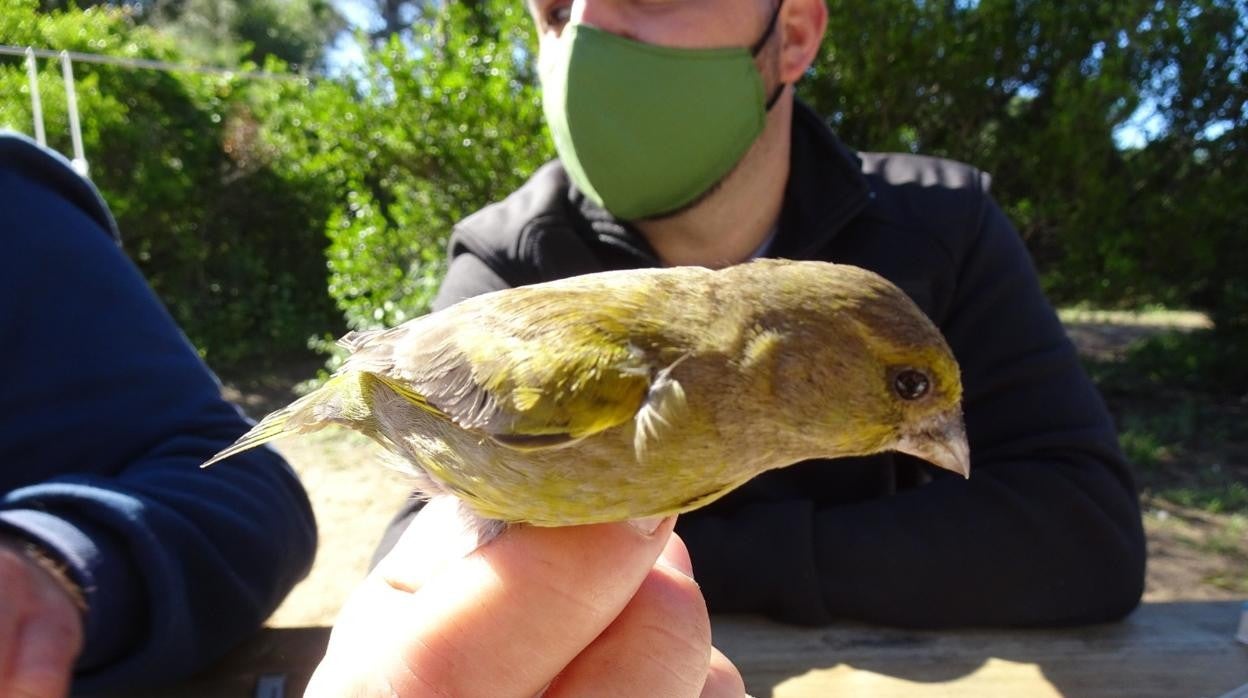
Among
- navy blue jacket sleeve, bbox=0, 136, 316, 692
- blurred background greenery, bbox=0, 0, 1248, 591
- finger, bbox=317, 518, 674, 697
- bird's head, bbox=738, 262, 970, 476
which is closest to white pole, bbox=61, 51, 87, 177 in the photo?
blurred background greenery, bbox=0, 0, 1248, 591

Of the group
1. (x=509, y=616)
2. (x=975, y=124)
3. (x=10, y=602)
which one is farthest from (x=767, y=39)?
(x=975, y=124)

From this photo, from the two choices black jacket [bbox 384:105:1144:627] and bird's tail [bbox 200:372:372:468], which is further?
black jacket [bbox 384:105:1144:627]

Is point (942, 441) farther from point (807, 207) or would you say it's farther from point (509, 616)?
point (807, 207)

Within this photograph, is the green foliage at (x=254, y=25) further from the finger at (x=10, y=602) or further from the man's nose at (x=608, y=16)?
the finger at (x=10, y=602)

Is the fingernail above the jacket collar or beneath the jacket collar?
beneath

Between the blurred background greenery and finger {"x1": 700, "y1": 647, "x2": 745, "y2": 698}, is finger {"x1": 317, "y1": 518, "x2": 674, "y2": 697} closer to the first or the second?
finger {"x1": 700, "y1": 647, "x2": 745, "y2": 698}

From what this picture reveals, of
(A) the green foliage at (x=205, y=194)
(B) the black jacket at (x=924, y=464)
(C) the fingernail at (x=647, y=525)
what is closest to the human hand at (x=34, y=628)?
(C) the fingernail at (x=647, y=525)

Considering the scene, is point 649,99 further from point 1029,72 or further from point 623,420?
point 1029,72

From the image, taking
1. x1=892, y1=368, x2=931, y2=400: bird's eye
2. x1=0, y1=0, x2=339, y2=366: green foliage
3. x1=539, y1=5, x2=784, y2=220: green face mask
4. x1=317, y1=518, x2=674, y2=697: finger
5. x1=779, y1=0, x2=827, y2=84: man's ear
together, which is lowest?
x1=0, y1=0, x2=339, y2=366: green foliage
